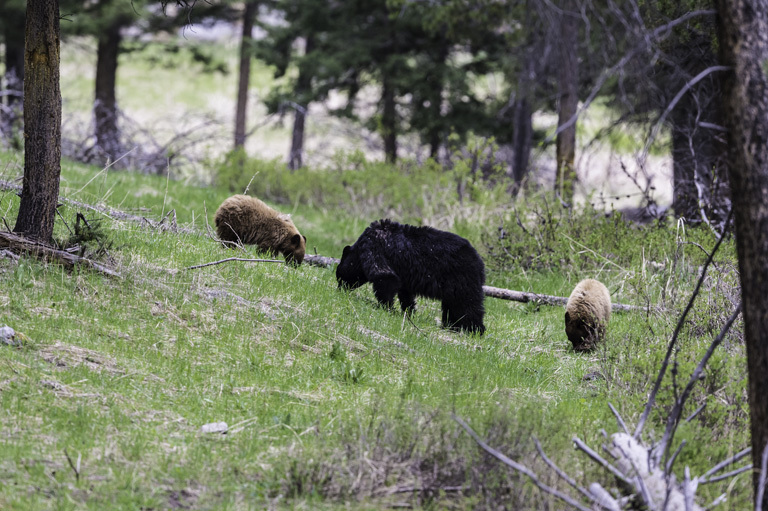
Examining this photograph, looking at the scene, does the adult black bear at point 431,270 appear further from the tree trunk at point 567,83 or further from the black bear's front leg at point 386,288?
the tree trunk at point 567,83

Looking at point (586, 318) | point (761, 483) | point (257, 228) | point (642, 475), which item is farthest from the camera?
point (257, 228)

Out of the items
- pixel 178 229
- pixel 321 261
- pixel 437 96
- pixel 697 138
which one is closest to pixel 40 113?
pixel 178 229

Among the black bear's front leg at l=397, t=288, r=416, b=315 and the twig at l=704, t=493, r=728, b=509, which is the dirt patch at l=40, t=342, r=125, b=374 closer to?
the black bear's front leg at l=397, t=288, r=416, b=315

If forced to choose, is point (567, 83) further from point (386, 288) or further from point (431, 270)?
point (386, 288)

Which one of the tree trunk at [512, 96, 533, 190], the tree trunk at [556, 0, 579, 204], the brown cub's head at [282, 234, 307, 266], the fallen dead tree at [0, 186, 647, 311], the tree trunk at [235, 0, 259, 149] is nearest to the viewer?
the fallen dead tree at [0, 186, 647, 311]

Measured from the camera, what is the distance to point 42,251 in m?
6.40

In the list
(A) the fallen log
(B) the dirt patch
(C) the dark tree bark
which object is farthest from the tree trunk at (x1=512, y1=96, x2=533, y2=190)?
(B) the dirt patch

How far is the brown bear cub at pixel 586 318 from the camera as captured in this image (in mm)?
7430

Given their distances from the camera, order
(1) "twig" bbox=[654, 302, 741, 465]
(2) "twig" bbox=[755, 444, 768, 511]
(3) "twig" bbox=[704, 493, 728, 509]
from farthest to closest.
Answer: (1) "twig" bbox=[654, 302, 741, 465] → (3) "twig" bbox=[704, 493, 728, 509] → (2) "twig" bbox=[755, 444, 768, 511]

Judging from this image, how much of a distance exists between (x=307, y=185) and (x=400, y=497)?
12932 mm

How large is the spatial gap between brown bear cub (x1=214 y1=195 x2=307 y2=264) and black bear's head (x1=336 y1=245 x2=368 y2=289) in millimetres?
1142

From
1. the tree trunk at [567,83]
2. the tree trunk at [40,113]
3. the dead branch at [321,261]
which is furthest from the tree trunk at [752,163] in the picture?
the tree trunk at [567,83]

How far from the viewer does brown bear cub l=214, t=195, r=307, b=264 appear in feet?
29.9

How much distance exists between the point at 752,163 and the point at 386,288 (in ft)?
14.4
